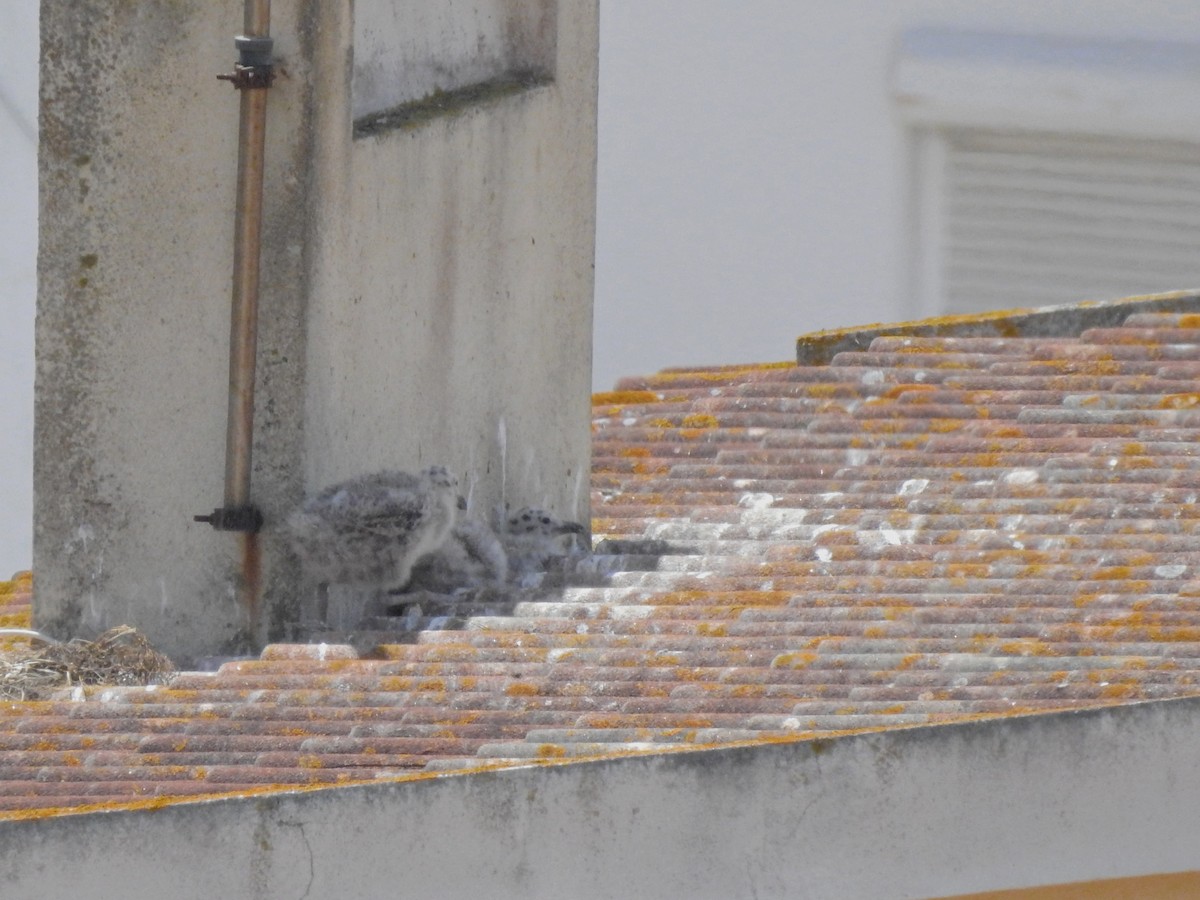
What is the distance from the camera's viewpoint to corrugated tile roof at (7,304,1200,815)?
19.0ft

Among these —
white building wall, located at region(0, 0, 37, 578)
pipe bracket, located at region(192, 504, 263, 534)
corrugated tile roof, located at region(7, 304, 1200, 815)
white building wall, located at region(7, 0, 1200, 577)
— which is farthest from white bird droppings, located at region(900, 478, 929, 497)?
white building wall, located at region(0, 0, 37, 578)

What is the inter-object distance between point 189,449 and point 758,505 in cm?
153

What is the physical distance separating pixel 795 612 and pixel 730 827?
1.16 meters

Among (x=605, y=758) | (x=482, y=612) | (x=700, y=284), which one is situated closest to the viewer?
(x=605, y=758)

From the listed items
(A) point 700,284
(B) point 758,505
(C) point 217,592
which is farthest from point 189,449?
(A) point 700,284

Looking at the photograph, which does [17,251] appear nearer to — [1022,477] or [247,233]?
[247,233]

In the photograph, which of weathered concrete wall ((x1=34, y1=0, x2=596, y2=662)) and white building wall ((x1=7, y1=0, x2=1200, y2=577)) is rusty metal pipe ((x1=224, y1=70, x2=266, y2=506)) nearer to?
weathered concrete wall ((x1=34, y1=0, x2=596, y2=662))

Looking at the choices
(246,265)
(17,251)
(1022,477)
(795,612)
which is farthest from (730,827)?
(17,251)

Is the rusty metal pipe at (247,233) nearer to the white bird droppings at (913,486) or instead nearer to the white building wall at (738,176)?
the white bird droppings at (913,486)

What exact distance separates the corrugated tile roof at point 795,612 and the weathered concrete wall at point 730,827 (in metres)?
0.18

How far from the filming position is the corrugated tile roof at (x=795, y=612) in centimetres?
579

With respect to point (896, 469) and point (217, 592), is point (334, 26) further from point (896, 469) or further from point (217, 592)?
point (896, 469)

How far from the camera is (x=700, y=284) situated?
13703mm

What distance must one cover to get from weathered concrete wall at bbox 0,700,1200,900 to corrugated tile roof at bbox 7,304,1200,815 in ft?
0.58
